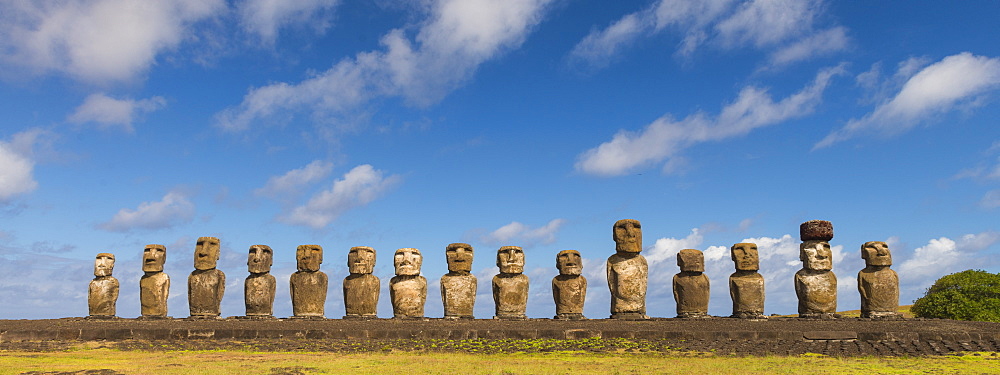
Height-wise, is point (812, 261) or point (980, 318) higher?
point (812, 261)

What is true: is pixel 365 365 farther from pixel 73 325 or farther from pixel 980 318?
pixel 980 318

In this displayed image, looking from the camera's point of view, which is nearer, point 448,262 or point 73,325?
point 73,325

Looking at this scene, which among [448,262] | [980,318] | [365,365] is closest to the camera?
[365,365]

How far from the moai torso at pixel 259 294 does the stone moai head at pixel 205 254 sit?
1.23 m

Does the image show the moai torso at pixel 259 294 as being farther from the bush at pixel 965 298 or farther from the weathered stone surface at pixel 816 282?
the bush at pixel 965 298

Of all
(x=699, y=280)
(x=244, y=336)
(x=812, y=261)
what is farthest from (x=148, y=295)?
(x=812, y=261)

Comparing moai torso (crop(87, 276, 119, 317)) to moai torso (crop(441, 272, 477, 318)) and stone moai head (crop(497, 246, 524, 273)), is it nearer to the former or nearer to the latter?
moai torso (crop(441, 272, 477, 318))

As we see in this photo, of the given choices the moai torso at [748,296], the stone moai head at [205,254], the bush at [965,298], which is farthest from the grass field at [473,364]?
the bush at [965,298]

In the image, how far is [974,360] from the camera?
39.0ft

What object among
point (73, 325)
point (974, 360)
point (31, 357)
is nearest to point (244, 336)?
point (31, 357)

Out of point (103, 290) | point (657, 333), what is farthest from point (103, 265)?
point (657, 333)

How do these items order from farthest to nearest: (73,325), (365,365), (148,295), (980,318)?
1. (980,318)
2. (148,295)
3. (73,325)
4. (365,365)

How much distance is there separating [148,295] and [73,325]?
3.11 metres

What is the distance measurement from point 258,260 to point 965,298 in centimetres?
2093
